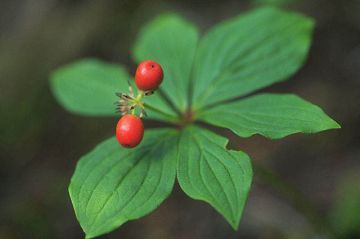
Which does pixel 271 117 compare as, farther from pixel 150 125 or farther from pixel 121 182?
pixel 150 125

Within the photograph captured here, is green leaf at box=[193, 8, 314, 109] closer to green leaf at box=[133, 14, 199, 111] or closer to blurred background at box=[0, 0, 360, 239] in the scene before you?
green leaf at box=[133, 14, 199, 111]

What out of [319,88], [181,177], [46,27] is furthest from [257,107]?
[46,27]

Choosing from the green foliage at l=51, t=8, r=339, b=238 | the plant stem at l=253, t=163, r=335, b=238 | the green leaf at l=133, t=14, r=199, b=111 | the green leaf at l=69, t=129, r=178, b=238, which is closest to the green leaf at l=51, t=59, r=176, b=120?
the green foliage at l=51, t=8, r=339, b=238

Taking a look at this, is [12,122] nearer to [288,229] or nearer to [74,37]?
[74,37]

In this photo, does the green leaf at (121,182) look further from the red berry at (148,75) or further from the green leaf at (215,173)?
the red berry at (148,75)

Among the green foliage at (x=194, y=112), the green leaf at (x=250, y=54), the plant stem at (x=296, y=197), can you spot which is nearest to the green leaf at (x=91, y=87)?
the green foliage at (x=194, y=112)

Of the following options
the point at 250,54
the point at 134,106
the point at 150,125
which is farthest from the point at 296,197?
the point at 150,125
